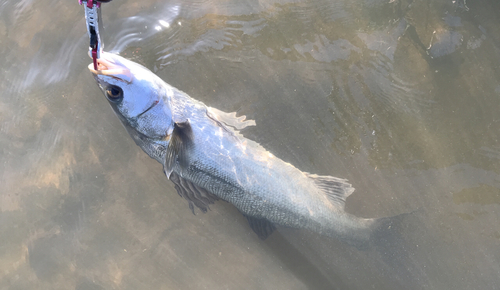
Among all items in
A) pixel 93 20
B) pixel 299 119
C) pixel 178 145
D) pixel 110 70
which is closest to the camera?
pixel 93 20

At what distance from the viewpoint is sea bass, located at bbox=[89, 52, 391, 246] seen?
253 centimetres

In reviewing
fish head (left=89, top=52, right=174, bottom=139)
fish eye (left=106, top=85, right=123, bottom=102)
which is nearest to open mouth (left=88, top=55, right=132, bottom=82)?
fish head (left=89, top=52, right=174, bottom=139)

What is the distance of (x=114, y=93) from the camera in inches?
96.5

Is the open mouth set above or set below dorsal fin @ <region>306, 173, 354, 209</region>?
above

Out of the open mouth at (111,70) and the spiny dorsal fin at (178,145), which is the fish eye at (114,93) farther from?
the spiny dorsal fin at (178,145)

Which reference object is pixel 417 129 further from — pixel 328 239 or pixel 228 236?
pixel 228 236

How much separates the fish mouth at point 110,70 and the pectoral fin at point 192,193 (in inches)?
40.1

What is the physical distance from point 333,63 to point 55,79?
3320mm

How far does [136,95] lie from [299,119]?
1.80m

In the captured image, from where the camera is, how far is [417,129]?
10.8 feet

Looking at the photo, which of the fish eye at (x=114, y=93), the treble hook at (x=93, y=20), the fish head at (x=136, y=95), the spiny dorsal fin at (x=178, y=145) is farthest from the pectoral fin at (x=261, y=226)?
the treble hook at (x=93, y=20)

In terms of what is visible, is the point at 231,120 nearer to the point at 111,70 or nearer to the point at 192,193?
the point at 192,193

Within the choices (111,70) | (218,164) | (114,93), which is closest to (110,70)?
(111,70)

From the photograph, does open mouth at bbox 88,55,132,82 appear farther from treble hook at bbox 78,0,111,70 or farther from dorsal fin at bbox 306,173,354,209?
dorsal fin at bbox 306,173,354,209
